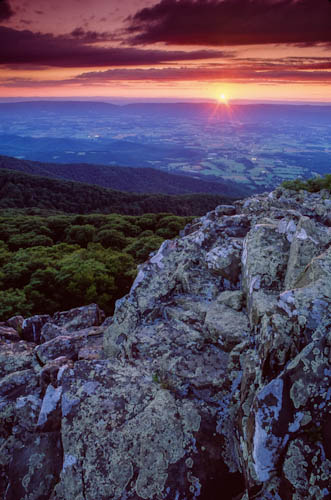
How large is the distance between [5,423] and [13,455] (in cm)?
72

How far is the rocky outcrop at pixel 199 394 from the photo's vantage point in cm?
428

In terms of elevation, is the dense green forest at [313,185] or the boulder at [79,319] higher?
the dense green forest at [313,185]

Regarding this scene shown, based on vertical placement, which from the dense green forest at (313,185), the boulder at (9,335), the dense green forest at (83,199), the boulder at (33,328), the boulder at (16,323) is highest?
the dense green forest at (313,185)

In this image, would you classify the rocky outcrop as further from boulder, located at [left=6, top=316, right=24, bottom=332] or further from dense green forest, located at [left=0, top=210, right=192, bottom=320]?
dense green forest, located at [left=0, top=210, right=192, bottom=320]

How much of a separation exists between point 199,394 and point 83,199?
111416 mm

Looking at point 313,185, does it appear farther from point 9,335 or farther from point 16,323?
point 9,335

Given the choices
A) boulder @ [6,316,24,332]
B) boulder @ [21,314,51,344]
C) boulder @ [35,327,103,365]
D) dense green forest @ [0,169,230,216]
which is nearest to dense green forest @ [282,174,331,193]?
boulder @ [35,327,103,365]

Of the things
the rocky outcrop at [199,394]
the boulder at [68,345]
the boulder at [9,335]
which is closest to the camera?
the rocky outcrop at [199,394]

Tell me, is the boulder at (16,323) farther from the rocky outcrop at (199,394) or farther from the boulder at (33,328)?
the rocky outcrop at (199,394)

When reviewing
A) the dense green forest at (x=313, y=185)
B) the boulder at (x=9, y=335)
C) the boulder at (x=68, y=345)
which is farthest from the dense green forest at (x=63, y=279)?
the dense green forest at (x=313, y=185)

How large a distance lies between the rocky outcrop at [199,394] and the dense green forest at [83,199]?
87553mm

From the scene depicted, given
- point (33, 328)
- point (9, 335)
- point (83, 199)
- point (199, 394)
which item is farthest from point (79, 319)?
point (83, 199)

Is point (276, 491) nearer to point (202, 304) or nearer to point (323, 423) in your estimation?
point (323, 423)

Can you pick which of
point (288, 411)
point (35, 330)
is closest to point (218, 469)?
point (288, 411)
